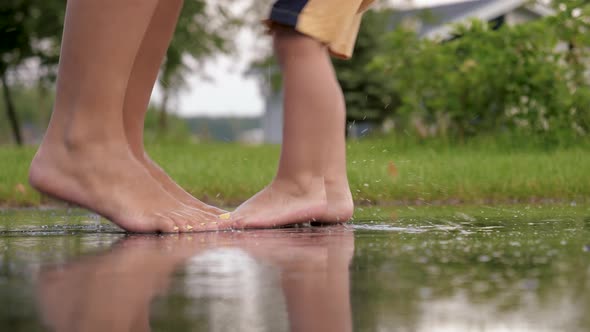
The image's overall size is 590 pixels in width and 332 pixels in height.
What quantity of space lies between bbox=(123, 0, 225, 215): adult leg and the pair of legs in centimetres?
4

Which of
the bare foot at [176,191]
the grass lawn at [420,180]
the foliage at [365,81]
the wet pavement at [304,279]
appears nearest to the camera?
the wet pavement at [304,279]

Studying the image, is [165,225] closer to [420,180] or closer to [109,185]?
[109,185]

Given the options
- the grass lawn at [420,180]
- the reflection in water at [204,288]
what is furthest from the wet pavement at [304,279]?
the grass lawn at [420,180]

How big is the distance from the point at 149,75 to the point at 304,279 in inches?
64.3

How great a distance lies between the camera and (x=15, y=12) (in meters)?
19.7

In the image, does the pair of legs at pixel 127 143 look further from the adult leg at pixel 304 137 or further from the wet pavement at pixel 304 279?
the wet pavement at pixel 304 279

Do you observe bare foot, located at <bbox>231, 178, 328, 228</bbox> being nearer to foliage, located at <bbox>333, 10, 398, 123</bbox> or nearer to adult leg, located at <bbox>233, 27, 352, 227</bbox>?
adult leg, located at <bbox>233, 27, 352, 227</bbox>

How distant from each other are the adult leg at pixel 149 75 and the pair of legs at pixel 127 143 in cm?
4

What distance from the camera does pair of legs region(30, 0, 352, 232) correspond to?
2.66m

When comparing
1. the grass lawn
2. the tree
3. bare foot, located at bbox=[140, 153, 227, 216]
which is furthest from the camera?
the tree

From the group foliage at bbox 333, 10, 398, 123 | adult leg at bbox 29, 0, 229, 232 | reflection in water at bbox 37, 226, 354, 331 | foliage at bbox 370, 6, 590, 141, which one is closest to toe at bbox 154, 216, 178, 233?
adult leg at bbox 29, 0, 229, 232

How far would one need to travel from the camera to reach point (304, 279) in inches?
62.3

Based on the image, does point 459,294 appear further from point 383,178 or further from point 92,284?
point 383,178

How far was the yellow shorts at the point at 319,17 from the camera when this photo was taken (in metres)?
2.82
